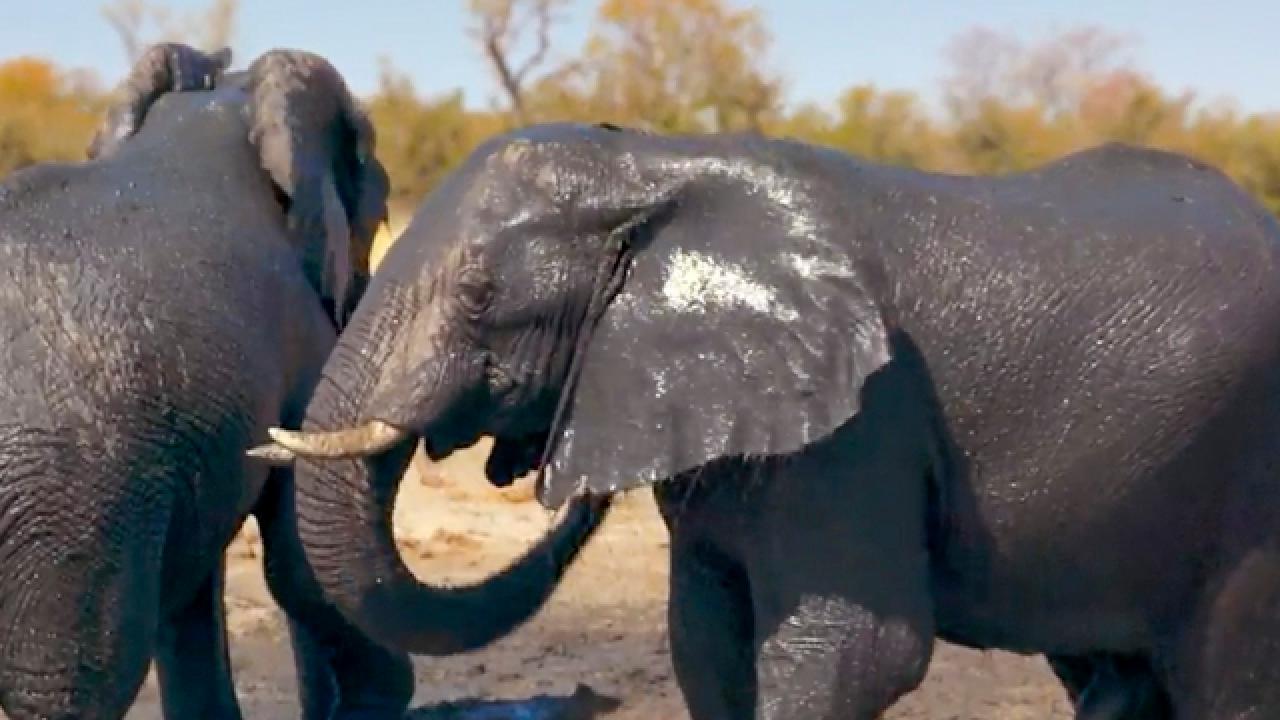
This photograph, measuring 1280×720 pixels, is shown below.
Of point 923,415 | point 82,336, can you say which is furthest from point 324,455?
point 82,336

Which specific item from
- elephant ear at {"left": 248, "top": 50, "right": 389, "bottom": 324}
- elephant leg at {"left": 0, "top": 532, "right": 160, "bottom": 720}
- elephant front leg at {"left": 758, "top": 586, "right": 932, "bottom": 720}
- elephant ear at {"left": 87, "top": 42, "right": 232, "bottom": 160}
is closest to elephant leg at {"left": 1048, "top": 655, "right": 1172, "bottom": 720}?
elephant front leg at {"left": 758, "top": 586, "right": 932, "bottom": 720}

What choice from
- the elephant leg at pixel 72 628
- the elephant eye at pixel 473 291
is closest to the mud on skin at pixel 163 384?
the elephant leg at pixel 72 628

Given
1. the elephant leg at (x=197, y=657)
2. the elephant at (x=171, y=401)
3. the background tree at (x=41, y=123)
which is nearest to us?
the elephant at (x=171, y=401)

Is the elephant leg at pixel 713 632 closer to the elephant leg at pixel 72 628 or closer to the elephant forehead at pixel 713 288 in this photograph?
the elephant forehead at pixel 713 288

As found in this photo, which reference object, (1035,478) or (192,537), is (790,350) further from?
(192,537)

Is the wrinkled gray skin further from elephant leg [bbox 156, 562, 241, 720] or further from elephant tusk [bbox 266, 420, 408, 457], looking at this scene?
elephant leg [bbox 156, 562, 241, 720]

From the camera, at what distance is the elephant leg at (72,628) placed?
10.6ft

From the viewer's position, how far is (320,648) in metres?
4.33

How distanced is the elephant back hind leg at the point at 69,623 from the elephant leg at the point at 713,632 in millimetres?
1028

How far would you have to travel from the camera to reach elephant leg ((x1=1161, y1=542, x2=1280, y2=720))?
2.68 meters

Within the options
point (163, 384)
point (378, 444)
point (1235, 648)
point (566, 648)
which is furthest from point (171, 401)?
point (566, 648)

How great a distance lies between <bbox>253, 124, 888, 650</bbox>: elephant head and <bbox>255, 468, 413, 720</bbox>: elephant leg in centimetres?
157

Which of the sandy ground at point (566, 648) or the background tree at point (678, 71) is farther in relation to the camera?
the background tree at point (678, 71)

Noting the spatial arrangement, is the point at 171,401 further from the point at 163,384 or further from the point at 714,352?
the point at 714,352
